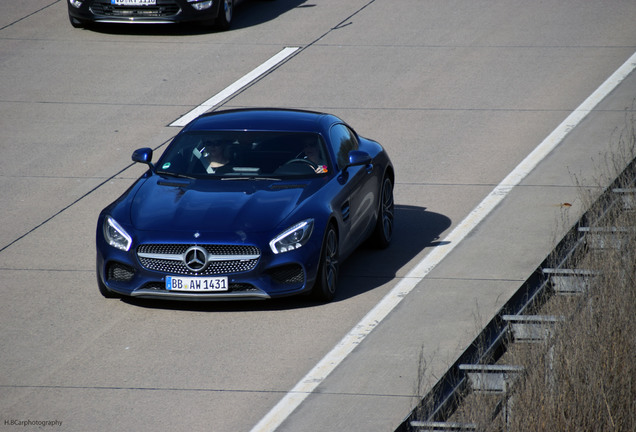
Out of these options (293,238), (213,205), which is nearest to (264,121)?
(213,205)

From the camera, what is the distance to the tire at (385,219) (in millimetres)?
11695

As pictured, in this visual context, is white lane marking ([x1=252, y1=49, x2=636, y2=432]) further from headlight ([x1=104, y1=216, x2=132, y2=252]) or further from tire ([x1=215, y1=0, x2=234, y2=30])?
tire ([x1=215, y1=0, x2=234, y2=30])

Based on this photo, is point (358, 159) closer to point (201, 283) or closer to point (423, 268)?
point (423, 268)

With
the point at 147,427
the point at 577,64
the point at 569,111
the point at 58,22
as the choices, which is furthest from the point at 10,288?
the point at 58,22

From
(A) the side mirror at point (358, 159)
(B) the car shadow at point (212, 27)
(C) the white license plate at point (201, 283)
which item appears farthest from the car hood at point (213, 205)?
(B) the car shadow at point (212, 27)

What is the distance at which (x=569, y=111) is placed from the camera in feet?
54.5

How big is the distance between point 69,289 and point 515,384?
5374 mm

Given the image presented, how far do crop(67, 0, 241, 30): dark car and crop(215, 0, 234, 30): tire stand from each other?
1.12 feet

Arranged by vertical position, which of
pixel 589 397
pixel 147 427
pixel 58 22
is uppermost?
pixel 589 397

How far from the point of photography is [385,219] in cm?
1193

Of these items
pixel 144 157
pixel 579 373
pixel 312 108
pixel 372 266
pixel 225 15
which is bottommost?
pixel 225 15

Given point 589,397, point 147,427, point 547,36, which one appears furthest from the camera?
point 547,36

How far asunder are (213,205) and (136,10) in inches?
448

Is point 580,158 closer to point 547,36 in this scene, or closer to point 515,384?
point 547,36
